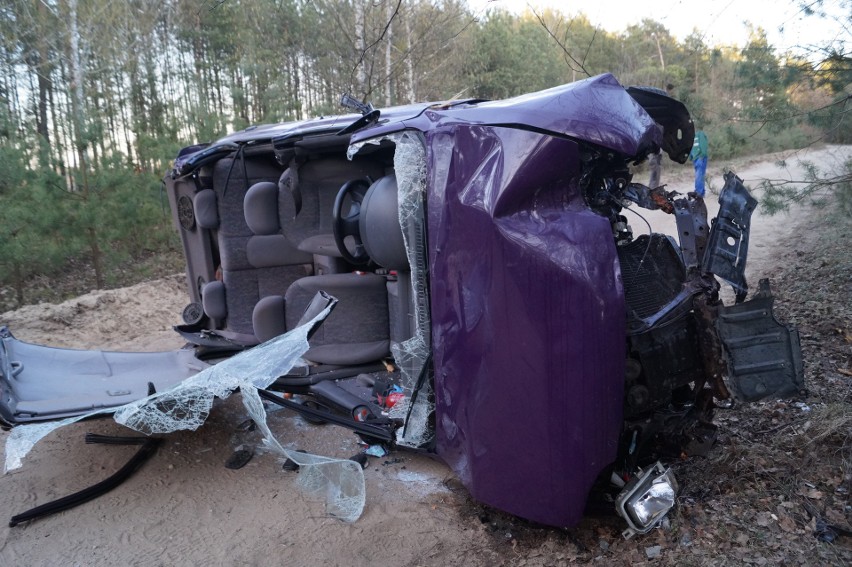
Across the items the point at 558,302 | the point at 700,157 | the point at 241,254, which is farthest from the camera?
the point at 700,157

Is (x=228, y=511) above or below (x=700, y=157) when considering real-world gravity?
below

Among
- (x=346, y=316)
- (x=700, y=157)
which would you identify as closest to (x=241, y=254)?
(x=346, y=316)

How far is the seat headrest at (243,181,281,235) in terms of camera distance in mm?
4918

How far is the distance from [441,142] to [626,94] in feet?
3.15

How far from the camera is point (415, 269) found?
3.06 m

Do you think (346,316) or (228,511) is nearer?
(228,511)

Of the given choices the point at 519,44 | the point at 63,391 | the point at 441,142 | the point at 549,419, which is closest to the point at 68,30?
the point at 63,391

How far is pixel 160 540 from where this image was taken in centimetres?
307

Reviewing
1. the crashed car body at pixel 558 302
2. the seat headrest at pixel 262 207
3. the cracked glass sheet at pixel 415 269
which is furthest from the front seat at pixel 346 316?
the cracked glass sheet at pixel 415 269

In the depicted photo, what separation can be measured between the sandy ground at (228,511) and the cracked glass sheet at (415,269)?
42 cm

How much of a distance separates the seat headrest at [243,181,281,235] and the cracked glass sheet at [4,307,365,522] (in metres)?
1.89

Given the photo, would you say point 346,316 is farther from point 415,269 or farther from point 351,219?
point 415,269

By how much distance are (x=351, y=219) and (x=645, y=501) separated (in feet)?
7.48

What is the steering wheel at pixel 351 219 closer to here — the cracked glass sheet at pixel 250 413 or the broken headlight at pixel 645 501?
the cracked glass sheet at pixel 250 413
